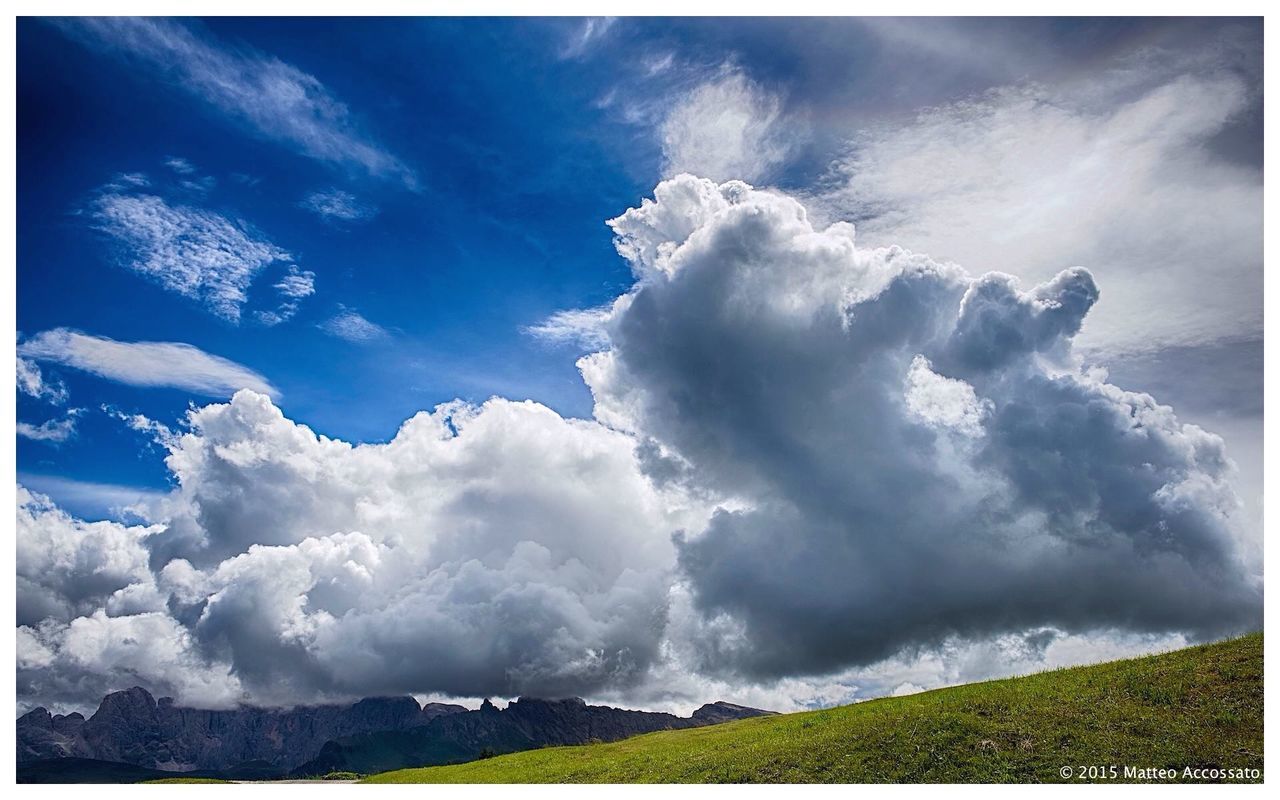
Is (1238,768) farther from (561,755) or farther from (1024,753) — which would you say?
(561,755)

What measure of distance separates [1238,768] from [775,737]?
23.5m

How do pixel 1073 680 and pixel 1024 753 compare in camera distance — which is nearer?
pixel 1024 753

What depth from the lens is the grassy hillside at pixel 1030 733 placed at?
38.9 meters

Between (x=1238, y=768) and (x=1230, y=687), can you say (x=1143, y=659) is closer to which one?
(x=1230, y=687)

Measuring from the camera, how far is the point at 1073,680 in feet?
157

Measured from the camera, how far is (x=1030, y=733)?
41500mm

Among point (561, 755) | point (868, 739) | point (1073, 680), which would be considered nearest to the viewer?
point (868, 739)

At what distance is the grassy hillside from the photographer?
38875 millimetres

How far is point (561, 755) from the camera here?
2596 inches
